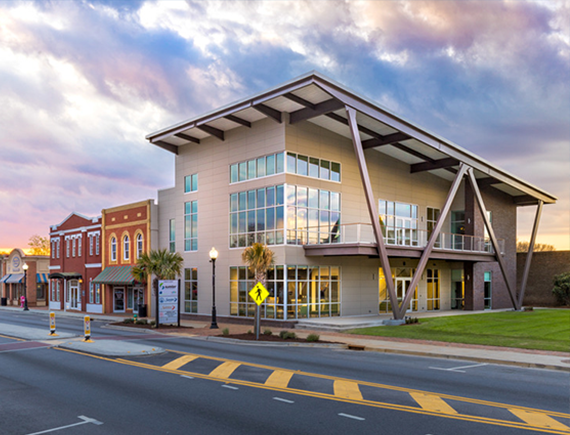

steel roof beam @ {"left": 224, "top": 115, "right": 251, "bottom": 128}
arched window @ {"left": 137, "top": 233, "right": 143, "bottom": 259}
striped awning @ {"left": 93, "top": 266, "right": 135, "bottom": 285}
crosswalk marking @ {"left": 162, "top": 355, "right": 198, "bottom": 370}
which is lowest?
crosswalk marking @ {"left": 162, "top": 355, "right": 198, "bottom": 370}

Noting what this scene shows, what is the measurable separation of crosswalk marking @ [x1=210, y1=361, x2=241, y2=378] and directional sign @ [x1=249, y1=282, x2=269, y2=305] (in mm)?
6871

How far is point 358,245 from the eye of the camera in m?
28.4

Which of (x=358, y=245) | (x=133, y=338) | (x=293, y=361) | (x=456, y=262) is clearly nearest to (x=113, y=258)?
(x=133, y=338)

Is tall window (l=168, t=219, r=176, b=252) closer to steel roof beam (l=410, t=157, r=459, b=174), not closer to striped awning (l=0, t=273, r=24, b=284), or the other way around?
steel roof beam (l=410, t=157, r=459, b=174)

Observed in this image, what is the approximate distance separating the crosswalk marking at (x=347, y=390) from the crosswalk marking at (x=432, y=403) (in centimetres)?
121

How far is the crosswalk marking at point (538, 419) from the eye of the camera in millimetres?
8844

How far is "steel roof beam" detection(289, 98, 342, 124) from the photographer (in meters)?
28.0

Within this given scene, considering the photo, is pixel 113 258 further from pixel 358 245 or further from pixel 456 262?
pixel 456 262

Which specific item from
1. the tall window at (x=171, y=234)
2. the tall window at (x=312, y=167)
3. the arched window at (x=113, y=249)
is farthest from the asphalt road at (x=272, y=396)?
the arched window at (x=113, y=249)

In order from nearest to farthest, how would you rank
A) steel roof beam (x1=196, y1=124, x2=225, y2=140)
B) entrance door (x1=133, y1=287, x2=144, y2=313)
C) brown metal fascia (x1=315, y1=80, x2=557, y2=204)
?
brown metal fascia (x1=315, y1=80, x2=557, y2=204) < steel roof beam (x1=196, y1=124, x2=225, y2=140) < entrance door (x1=133, y1=287, x2=144, y2=313)

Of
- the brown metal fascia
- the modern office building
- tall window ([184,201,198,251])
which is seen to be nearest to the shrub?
the modern office building

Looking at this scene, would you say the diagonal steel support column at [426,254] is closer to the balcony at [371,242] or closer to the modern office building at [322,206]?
the modern office building at [322,206]

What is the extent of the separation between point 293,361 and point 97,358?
6365 millimetres

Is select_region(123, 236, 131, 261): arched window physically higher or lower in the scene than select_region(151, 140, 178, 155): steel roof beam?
lower
